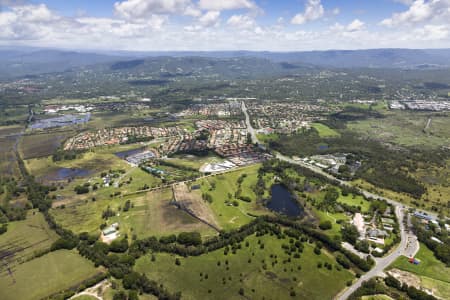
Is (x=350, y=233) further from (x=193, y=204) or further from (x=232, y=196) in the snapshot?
(x=193, y=204)

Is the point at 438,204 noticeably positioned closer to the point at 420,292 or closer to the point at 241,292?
the point at 420,292

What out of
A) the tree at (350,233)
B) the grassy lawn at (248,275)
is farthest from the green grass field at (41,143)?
the tree at (350,233)

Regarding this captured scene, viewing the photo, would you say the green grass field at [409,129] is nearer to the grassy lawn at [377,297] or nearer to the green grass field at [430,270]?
the green grass field at [430,270]

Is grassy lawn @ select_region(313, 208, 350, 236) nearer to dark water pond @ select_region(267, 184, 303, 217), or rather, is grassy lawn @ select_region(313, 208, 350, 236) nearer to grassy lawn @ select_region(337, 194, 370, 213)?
dark water pond @ select_region(267, 184, 303, 217)

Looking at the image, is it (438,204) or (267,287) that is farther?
(438,204)

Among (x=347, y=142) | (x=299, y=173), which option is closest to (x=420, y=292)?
(x=299, y=173)

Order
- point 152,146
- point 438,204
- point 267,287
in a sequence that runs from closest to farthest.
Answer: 1. point 267,287
2. point 438,204
3. point 152,146

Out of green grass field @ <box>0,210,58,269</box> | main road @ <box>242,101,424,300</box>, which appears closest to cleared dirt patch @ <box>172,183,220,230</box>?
main road @ <box>242,101,424,300</box>
